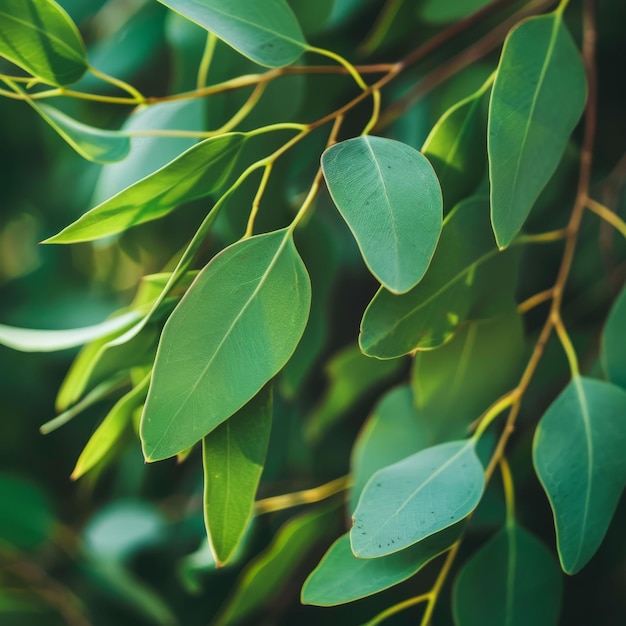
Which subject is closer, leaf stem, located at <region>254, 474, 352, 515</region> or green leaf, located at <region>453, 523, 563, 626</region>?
green leaf, located at <region>453, 523, 563, 626</region>

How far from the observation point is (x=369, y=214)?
0.33 m

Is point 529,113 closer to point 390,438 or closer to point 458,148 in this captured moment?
point 458,148

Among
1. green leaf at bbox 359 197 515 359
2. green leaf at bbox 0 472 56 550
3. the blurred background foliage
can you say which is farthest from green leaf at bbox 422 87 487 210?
green leaf at bbox 0 472 56 550

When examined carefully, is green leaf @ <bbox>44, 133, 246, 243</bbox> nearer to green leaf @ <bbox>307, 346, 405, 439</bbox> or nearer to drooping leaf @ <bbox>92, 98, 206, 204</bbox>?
drooping leaf @ <bbox>92, 98, 206, 204</bbox>

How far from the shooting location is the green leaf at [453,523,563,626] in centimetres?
44

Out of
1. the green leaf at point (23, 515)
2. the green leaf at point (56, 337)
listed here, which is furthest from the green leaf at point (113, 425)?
the green leaf at point (23, 515)

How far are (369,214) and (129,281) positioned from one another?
620 millimetres

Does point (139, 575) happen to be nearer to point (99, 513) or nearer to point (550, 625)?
point (99, 513)

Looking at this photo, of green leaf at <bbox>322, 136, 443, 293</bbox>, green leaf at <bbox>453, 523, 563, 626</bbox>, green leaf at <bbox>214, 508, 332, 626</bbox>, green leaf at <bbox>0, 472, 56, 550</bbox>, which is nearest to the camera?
green leaf at <bbox>322, 136, 443, 293</bbox>

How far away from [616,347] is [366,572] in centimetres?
21

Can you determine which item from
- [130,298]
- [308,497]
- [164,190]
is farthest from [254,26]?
[130,298]

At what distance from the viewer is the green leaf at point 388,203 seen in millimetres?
310

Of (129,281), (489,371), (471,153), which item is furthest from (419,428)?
(129,281)

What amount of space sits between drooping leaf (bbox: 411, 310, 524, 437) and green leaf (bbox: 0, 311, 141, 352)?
18 centimetres
